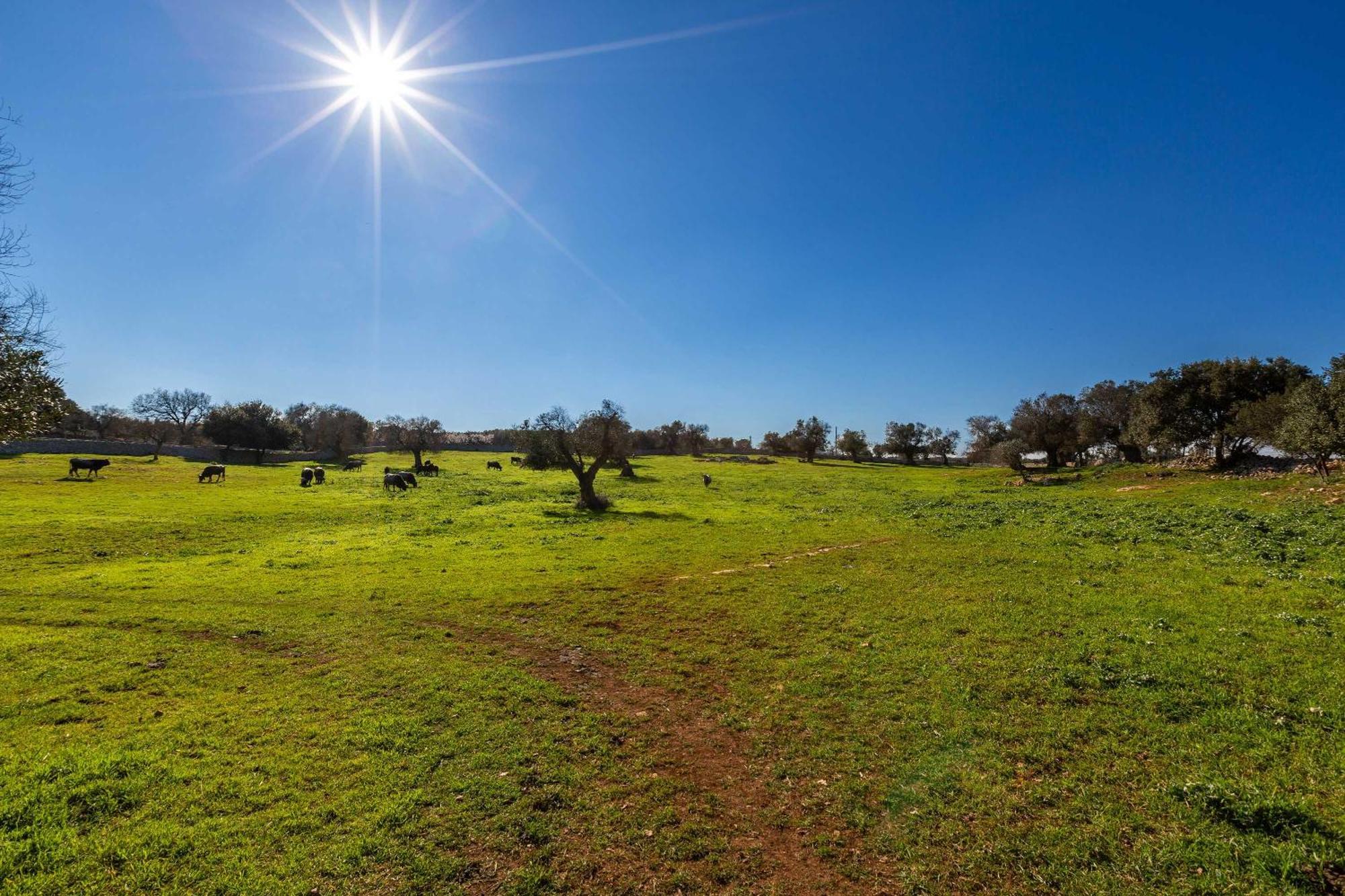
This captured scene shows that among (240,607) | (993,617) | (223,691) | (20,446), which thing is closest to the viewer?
(223,691)

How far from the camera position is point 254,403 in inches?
3666

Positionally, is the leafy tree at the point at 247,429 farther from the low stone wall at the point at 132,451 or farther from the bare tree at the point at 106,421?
the bare tree at the point at 106,421

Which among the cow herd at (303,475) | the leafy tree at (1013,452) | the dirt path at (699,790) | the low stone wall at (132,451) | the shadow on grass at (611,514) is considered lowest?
the dirt path at (699,790)

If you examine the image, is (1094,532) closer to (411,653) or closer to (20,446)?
(411,653)

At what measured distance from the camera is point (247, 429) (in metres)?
86.9

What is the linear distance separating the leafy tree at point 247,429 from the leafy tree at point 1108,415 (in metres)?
136

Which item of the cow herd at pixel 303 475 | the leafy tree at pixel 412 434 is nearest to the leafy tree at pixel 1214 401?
the cow herd at pixel 303 475

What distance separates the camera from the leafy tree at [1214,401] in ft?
179

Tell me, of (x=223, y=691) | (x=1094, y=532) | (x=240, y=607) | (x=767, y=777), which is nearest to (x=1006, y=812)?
(x=767, y=777)

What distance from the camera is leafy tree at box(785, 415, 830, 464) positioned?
401 feet

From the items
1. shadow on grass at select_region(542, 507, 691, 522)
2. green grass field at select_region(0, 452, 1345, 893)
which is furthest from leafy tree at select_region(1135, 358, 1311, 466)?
shadow on grass at select_region(542, 507, 691, 522)

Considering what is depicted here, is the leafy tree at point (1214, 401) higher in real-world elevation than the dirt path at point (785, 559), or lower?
higher

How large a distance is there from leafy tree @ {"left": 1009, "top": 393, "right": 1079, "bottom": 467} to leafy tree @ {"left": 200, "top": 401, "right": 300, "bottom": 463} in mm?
125947

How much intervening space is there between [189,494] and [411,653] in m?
44.3
